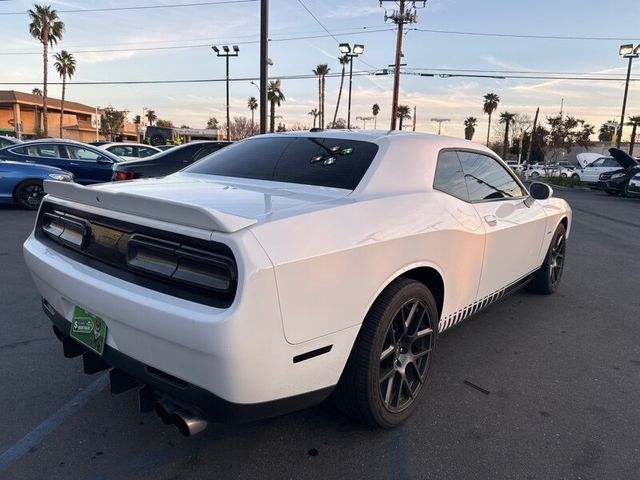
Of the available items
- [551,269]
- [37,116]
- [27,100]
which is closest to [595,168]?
[551,269]

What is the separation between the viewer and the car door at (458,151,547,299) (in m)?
3.34

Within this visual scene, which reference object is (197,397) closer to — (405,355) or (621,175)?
Answer: (405,355)

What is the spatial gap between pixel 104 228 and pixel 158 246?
1.50 ft

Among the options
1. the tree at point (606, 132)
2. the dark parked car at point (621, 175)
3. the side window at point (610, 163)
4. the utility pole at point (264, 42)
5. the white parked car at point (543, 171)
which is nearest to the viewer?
the utility pole at point (264, 42)

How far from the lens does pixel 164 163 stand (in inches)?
316

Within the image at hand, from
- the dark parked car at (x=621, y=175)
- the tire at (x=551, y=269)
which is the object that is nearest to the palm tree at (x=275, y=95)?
the dark parked car at (x=621, y=175)

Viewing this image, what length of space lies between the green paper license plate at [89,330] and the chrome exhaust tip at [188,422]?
0.52 meters

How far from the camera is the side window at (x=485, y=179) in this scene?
339 cm

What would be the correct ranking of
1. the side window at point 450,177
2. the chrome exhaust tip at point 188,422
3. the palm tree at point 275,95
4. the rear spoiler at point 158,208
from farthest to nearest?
the palm tree at point 275,95
the side window at point 450,177
the chrome exhaust tip at point 188,422
the rear spoiler at point 158,208

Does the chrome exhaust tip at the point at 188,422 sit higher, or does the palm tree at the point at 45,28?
the palm tree at the point at 45,28

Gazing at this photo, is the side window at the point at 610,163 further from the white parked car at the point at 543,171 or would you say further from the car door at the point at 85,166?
the car door at the point at 85,166

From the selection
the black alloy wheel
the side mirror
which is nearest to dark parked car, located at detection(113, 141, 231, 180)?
the side mirror

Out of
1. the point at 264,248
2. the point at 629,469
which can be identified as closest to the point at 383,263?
the point at 264,248

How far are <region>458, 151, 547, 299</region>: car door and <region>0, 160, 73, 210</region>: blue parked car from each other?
8.56m
